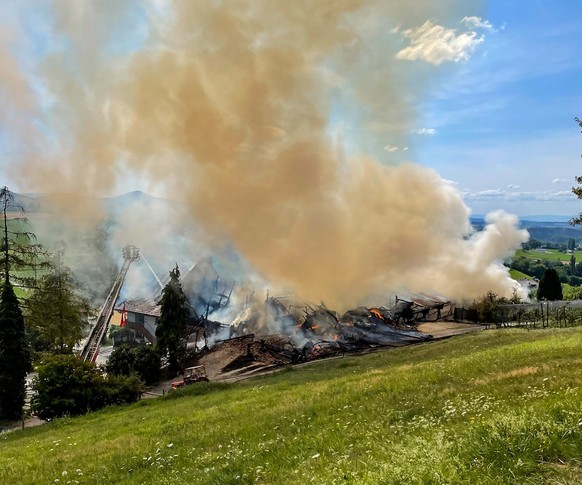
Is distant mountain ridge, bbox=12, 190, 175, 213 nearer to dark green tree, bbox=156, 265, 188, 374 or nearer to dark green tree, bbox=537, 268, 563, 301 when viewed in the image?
dark green tree, bbox=156, 265, 188, 374

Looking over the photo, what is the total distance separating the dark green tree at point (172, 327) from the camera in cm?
3238

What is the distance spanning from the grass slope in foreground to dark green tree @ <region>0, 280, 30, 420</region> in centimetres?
1150

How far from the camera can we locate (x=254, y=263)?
148 feet

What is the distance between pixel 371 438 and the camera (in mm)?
6680

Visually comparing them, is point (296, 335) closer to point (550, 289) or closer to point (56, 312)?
point (56, 312)

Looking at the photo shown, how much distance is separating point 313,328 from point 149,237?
25272 millimetres

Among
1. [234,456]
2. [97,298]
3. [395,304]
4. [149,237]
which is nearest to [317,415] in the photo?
[234,456]

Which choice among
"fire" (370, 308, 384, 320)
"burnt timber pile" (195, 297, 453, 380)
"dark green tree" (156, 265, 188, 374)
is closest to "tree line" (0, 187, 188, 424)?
"dark green tree" (156, 265, 188, 374)

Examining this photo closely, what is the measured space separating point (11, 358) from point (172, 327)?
1092 cm

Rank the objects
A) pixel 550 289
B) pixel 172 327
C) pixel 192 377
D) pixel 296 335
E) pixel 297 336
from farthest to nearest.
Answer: pixel 550 289, pixel 296 335, pixel 297 336, pixel 172 327, pixel 192 377

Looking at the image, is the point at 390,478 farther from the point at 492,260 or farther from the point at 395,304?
the point at 492,260

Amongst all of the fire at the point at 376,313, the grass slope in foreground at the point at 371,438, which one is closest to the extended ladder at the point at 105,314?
the grass slope in foreground at the point at 371,438

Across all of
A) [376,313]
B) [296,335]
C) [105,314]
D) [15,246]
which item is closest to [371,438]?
[15,246]

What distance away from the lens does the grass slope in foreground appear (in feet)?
15.5
